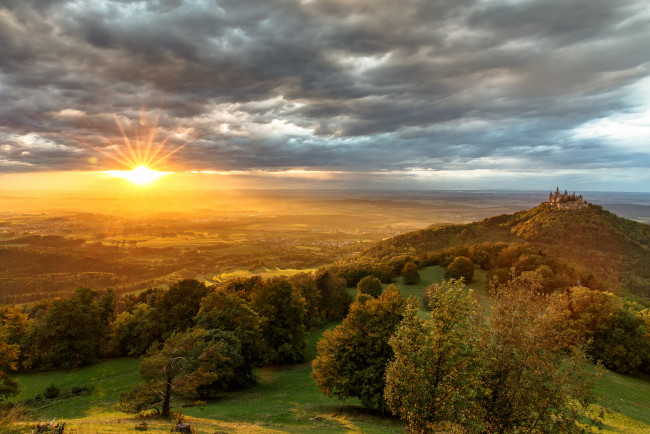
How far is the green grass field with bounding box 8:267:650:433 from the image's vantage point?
19969mm

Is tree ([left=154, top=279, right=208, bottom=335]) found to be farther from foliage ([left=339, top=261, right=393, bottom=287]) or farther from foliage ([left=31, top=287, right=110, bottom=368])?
foliage ([left=339, top=261, right=393, bottom=287])

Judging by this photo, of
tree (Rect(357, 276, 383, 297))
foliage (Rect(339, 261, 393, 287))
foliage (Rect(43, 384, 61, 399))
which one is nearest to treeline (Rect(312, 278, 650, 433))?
foliage (Rect(43, 384, 61, 399))

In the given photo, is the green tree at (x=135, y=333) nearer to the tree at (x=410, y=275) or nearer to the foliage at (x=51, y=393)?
the foliage at (x=51, y=393)

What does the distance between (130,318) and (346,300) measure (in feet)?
122

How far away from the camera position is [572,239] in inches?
3949

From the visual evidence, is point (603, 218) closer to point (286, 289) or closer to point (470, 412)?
point (286, 289)

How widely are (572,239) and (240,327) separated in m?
113

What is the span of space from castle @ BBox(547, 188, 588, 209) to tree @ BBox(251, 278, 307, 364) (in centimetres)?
12756

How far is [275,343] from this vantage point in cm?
3962

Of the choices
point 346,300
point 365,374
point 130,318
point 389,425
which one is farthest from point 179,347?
point 346,300

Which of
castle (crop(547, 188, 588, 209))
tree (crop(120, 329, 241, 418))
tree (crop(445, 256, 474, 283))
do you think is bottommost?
tree (crop(445, 256, 474, 283))

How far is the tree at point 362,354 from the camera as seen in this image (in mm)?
22641

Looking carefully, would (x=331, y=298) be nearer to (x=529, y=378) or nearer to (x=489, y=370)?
(x=529, y=378)

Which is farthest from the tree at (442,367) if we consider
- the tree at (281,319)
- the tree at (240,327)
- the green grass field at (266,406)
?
the tree at (281,319)
